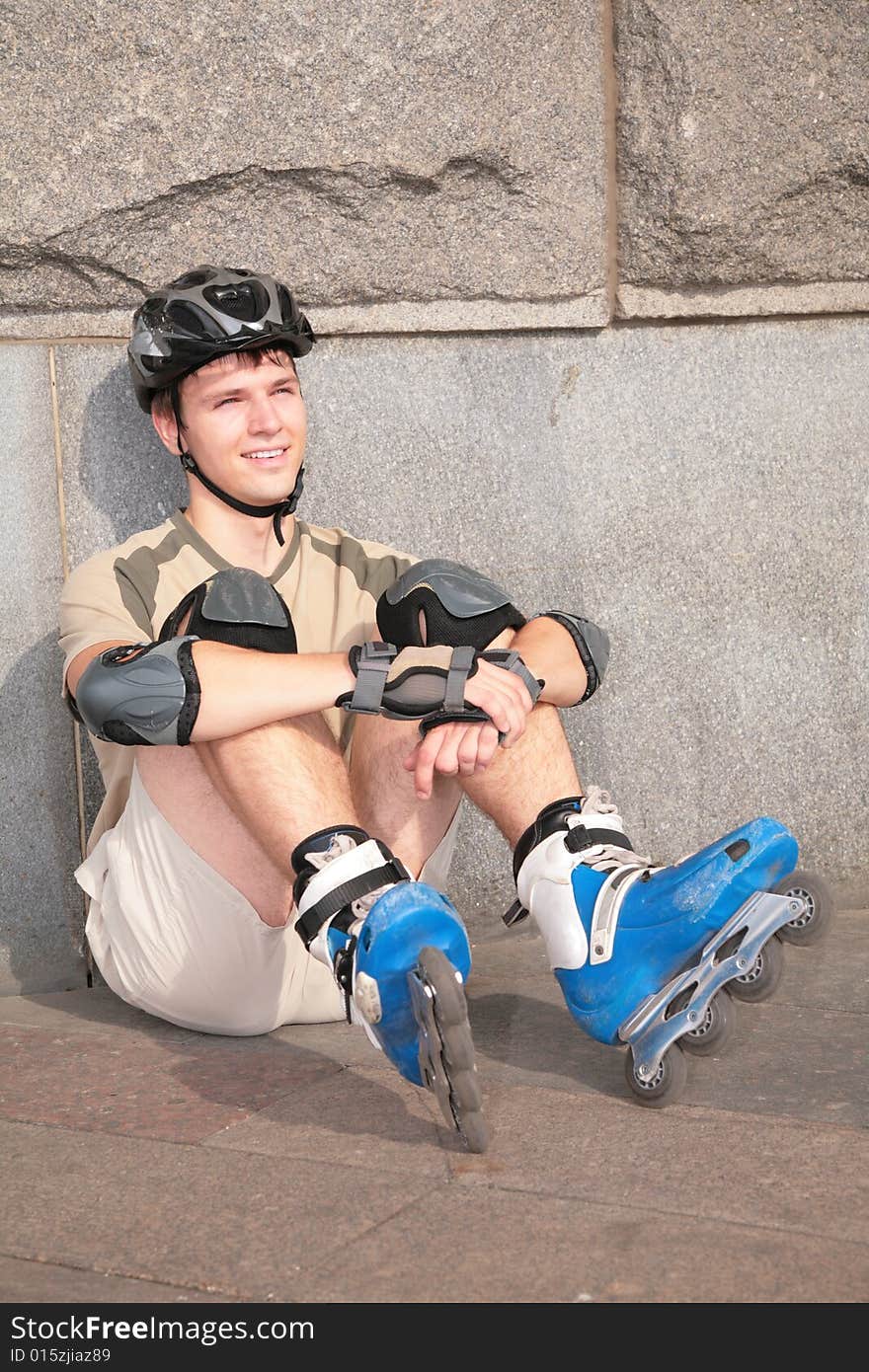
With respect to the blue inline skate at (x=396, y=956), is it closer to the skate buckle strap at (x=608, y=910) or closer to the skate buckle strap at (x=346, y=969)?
the skate buckle strap at (x=346, y=969)

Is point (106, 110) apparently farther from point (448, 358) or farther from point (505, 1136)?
point (505, 1136)

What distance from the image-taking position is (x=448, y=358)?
3691mm

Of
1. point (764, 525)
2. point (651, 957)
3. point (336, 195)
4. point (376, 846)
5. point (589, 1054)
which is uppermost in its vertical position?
point (336, 195)

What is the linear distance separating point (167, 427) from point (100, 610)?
0.55 meters

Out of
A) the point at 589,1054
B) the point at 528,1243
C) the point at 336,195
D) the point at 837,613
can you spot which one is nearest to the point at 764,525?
the point at 837,613

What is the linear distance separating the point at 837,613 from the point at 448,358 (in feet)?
3.87

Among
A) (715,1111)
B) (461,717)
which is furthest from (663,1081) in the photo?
(461,717)

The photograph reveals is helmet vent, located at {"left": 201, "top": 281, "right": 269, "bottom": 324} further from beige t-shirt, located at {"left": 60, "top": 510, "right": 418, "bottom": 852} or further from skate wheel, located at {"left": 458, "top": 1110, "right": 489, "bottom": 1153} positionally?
skate wheel, located at {"left": 458, "top": 1110, "right": 489, "bottom": 1153}

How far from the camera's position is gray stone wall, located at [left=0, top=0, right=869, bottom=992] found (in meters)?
3.45

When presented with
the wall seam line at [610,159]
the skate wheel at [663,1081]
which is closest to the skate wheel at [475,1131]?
the skate wheel at [663,1081]

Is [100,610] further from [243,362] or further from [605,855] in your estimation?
[605,855]

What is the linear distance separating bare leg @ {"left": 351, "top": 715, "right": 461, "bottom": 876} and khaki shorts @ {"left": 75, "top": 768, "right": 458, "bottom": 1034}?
0.27ft

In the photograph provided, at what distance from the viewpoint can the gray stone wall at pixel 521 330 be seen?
11.3ft

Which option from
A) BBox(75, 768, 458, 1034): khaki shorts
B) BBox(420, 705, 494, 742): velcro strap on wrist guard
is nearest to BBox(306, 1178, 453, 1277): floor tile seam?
BBox(75, 768, 458, 1034): khaki shorts
